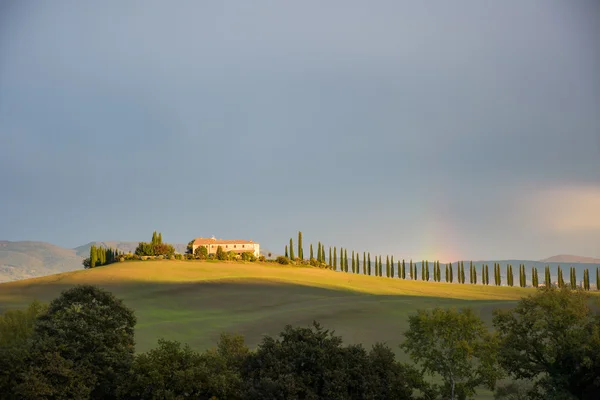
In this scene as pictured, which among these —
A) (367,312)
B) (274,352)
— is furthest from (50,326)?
(367,312)

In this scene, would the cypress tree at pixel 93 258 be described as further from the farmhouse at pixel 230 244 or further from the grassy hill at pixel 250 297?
the farmhouse at pixel 230 244

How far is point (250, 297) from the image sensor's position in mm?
85062

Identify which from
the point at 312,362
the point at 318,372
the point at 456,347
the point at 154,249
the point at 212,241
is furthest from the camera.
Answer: the point at 212,241

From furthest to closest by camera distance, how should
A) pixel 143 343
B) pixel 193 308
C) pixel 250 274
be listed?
pixel 250 274 < pixel 193 308 < pixel 143 343

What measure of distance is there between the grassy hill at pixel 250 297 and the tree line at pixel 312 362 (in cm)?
1693

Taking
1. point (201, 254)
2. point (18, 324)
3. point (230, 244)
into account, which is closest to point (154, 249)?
point (201, 254)

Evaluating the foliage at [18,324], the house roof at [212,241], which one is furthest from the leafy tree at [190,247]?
the foliage at [18,324]

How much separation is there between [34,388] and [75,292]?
320 inches

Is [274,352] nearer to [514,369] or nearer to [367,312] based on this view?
[514,369]

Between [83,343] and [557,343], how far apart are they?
27.6 metres

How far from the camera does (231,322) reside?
68.4 m

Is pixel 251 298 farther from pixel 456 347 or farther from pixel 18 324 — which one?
pixel 456 347

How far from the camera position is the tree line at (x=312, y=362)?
33.6 metres

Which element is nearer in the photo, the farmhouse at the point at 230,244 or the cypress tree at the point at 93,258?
the cypress tree at the point at 93,258
